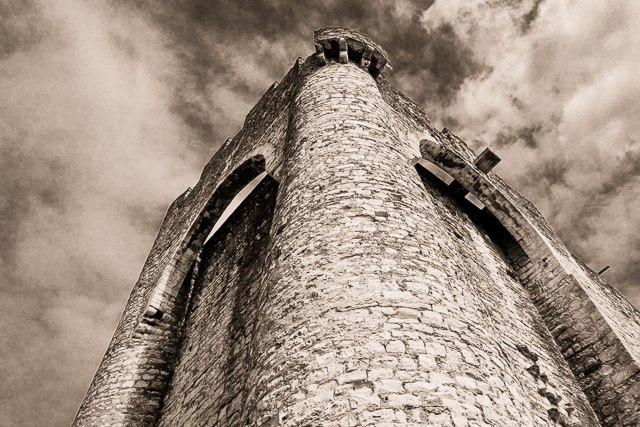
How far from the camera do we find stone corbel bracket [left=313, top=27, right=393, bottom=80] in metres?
6.32

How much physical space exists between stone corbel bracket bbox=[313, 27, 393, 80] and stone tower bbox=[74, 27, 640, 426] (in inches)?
1.2

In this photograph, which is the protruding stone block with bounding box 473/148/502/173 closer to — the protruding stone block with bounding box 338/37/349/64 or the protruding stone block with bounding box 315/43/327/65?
the protruding stone block with bounding box 338/37/349/64

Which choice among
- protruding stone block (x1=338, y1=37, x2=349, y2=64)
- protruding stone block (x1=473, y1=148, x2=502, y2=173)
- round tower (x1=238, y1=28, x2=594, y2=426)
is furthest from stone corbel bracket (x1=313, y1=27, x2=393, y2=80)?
protruding stone block (x1=473, y1=148, x2=502, y2=173)

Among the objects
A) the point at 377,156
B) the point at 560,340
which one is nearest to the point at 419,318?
the point at 377,156

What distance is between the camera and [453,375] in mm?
2680

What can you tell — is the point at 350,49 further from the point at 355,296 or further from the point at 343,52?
the point at 355,296

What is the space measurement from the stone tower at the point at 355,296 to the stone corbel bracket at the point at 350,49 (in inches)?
1.2

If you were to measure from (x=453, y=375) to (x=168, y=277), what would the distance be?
19.1ft

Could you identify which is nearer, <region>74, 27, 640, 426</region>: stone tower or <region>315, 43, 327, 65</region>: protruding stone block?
<region>74, 27, 640, 426</region>: stone tower

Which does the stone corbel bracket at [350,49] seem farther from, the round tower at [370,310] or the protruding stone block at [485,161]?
the protruding stone block at [485,161]

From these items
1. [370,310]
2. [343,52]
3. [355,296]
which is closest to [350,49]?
[343,52]

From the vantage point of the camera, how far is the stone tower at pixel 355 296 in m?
2.75

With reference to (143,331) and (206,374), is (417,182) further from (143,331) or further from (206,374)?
(143,331)

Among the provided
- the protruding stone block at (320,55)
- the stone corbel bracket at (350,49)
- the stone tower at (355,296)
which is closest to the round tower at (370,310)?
the stone tower at (355,296)
